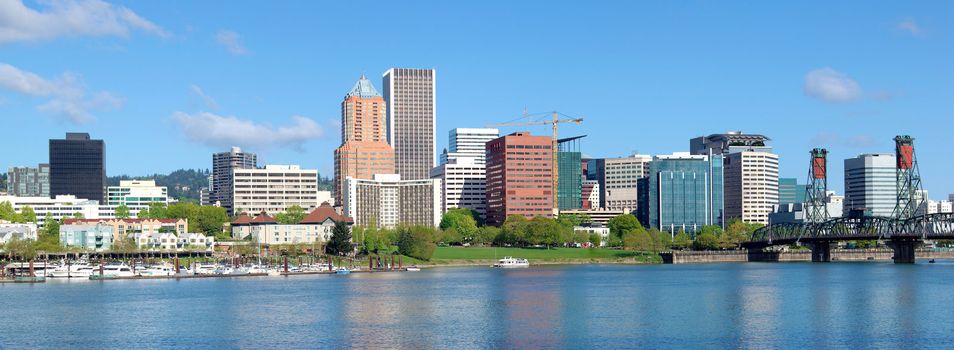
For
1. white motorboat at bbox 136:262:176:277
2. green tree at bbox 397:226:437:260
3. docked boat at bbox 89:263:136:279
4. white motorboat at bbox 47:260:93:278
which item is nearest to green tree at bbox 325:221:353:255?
green tree at bbox 397:226:437:260

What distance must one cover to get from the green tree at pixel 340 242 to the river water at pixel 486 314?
50.0 m

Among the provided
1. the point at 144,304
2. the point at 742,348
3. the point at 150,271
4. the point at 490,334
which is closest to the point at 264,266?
the point at 150,271

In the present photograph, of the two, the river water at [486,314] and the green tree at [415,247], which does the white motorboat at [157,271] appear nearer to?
the river water at [486,314]

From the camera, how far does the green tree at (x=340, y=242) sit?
192 m

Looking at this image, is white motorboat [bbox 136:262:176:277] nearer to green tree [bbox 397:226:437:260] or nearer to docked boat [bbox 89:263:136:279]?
docked boat [bbox 89:263:136:279]

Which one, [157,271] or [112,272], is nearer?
[112,272]

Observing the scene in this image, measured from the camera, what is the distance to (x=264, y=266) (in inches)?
6900

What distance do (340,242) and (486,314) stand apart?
103159 mm

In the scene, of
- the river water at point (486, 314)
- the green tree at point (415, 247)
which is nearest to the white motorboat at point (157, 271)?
the river water at point (486, 314)

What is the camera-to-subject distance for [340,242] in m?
193

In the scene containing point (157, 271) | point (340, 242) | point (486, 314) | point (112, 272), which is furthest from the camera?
point (340, 242)

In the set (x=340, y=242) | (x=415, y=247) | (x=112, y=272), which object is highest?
(x=340, y=242)

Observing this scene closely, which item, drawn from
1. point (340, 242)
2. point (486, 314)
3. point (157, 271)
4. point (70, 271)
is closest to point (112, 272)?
point (157, 271)

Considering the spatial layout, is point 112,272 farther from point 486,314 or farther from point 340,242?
point 486,314
